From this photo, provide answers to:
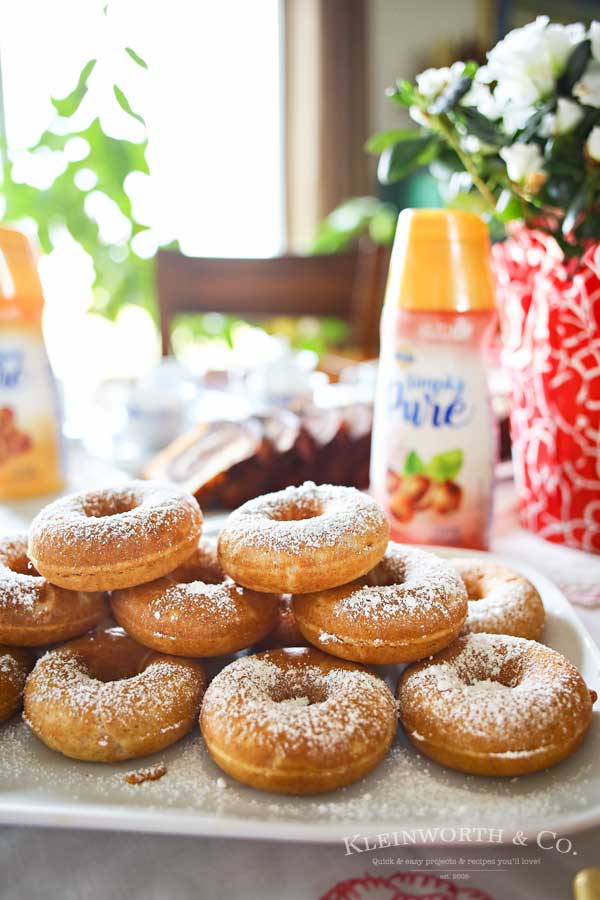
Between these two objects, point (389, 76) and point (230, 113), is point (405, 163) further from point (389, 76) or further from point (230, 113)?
point (389, 76)

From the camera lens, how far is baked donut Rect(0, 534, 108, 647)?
58 cm

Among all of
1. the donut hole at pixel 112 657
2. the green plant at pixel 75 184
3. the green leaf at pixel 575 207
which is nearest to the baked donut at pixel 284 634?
the donut hole at pixel 112 657

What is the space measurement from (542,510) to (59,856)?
688 millimetres

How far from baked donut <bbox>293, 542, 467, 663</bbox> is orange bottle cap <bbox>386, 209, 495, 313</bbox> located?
1.21ft

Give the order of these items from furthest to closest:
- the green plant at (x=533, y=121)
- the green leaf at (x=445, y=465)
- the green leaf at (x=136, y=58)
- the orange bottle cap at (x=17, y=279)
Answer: the green leaf at (x=136, y=58) < the orange bottle cap at (x=17, y=279) < the green leaf at (x=445, y=465) < the green plant at (x=533, y=121)

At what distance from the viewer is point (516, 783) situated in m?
0.49

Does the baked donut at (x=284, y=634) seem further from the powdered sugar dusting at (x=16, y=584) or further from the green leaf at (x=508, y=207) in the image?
the green leaf at (x=508, y=207)

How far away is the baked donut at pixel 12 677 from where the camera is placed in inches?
22.1

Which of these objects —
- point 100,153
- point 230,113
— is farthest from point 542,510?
point 230,113

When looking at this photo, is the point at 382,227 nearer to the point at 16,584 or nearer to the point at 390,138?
the point at 390,138

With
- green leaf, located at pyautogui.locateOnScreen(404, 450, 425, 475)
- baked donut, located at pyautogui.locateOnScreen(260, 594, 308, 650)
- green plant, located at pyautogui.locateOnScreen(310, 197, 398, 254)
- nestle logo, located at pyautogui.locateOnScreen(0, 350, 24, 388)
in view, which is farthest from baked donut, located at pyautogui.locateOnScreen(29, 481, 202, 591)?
green plant, located at pyautogui.locateOnScreen(310, 197, 398, 254)

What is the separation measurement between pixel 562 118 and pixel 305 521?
0.50 metres

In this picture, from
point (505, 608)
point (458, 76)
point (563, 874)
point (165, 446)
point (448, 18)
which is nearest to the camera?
point (563, 874)

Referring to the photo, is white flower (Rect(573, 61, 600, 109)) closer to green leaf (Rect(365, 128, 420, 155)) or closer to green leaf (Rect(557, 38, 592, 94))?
green leaf (Rect(557, 38, 592, 94))
